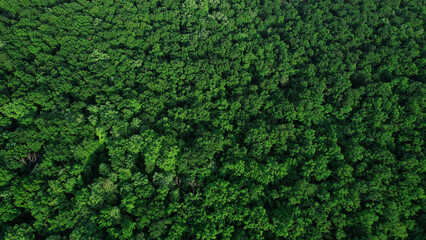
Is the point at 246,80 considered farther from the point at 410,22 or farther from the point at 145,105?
the point at 410,22

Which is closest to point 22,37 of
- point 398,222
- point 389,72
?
point 398,222

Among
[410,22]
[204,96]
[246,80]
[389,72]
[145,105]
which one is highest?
[410,22]

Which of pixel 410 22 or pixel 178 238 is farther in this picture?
pixel 410 22

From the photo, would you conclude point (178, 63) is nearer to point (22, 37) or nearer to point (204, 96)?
point (204, 96)

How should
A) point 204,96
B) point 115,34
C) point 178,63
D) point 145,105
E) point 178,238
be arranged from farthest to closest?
point 115,34 → point 178,63 → point 204,96 → point 145,105 → point 178,238

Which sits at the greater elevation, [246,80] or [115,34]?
[115,34]

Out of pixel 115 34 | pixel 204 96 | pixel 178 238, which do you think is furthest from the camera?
pixel 115 34
